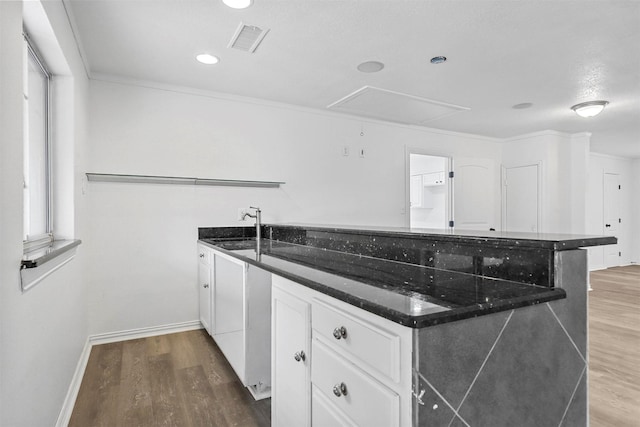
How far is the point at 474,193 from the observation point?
5270mm

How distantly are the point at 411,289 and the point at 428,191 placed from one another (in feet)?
16.7

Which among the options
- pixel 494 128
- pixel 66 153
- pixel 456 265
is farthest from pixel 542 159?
pixel 66 153

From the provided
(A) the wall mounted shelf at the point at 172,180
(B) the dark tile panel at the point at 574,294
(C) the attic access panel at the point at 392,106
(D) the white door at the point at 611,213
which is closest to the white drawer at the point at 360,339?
(B) the dark tile panel at the point at 574,294

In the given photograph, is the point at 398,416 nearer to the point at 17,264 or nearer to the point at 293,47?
the point at 17,264

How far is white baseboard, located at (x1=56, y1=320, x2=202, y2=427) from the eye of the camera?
1.89 m

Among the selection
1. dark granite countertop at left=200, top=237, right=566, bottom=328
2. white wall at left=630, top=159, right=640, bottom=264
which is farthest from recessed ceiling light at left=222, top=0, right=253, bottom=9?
white wall at left=630, top=159, right=640, bottom=264

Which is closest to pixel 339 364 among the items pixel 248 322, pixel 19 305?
pixel 248 322

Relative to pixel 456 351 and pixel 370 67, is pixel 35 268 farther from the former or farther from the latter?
pixel 370 67

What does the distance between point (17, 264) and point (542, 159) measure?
588 cm

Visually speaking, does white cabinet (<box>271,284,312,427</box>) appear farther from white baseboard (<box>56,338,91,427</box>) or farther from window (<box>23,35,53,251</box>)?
window (<box>23,35,53,251</box>)

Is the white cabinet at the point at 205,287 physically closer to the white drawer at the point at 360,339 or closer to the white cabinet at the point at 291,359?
the white cabinet at the point at 291,359

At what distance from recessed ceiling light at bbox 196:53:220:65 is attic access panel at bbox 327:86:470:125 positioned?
1372mm

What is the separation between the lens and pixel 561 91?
3451mm

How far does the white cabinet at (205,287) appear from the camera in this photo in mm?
2768
